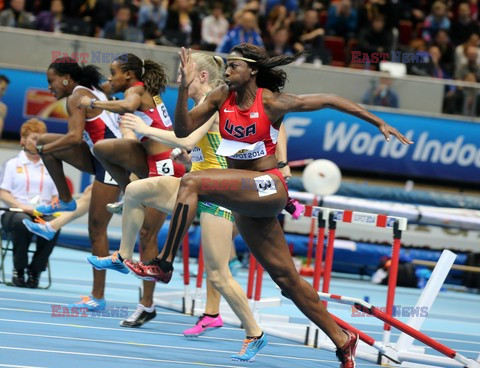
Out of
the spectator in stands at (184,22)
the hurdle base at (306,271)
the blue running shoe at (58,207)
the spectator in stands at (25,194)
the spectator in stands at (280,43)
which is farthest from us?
the spectator in stands at (184,22)

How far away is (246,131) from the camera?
17.9ft

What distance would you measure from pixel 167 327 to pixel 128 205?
4.78ft

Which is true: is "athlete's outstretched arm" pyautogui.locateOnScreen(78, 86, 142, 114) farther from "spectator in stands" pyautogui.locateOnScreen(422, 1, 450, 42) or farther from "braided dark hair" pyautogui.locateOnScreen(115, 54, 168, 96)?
"spectator in stands" pyautogui.locateOnScreen(422, 1, 450, 42)

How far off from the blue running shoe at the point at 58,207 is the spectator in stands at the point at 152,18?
22.5 feet

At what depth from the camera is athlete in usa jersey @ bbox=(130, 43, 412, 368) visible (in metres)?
5.31

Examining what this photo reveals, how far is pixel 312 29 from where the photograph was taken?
1555 cm

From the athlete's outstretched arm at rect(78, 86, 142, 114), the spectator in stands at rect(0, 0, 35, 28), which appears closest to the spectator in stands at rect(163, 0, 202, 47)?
the spectator in stands at rect(0, 0, 35, 28)

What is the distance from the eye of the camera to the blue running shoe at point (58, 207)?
26.5ft

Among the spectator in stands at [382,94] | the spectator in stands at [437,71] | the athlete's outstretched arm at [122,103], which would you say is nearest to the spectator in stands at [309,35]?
the spectator in stands at [382,94]

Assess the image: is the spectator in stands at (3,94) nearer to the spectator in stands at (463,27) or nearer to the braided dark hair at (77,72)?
the braided dark hair at (77,72)

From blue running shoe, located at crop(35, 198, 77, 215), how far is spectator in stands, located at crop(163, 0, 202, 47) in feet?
23.5

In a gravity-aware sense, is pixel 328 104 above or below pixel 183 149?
above

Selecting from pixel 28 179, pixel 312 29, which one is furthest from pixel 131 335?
pixel 312 29

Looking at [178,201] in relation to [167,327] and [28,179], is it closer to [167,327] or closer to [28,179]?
[167,327]
